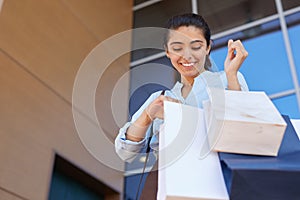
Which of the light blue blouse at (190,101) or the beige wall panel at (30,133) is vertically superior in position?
the beige wall panel at (30,133)

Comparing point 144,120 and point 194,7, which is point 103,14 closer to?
point 194,7

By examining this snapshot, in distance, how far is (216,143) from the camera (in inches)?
27.3

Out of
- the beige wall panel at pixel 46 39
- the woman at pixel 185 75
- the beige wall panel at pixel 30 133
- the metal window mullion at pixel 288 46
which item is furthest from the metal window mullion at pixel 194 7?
the woman at pixel 185 75

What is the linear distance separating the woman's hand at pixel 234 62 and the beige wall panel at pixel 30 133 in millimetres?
2808

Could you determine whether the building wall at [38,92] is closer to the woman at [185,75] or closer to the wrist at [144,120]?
the woman at [185,75]

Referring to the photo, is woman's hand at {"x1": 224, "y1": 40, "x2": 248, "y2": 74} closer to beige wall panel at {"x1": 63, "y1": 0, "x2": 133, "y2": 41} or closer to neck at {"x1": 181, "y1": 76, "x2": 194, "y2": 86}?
neck at {"x1": 181, "y1": 76, "x2": 194, "y2": 86}

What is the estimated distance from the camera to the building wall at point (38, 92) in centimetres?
352

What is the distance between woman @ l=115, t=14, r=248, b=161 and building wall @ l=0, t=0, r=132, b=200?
6.77ft

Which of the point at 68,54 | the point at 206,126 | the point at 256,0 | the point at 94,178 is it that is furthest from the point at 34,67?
the point at 206,126

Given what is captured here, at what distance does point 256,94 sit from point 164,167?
0.22m

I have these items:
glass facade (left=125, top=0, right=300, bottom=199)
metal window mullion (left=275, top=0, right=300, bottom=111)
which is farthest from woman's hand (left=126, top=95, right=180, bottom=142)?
metal window mullion (left=275, top=0, right=300, bottom=111)

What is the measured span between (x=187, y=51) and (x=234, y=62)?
14cm

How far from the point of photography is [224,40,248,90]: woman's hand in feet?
2.88

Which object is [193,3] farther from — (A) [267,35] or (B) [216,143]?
(B) [216,143]
